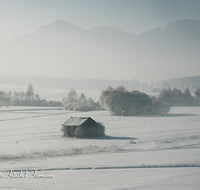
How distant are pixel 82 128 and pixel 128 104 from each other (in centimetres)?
4805

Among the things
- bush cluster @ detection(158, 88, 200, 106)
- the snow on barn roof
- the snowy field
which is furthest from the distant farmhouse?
bush cluster @ detection(158, 88, 200, 106)

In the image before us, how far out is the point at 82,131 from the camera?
41125 mm

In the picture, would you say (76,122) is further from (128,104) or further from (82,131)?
(128,104)

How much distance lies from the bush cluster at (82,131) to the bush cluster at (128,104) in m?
43.9

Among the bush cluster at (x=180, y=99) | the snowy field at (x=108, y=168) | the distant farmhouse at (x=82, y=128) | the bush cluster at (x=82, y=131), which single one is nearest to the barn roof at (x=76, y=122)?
the distant farmhouse at (x=82, y=128)

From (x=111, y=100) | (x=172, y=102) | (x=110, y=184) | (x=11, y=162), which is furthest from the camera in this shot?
(x=172, y=102)

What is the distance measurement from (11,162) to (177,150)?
18072 millimetres

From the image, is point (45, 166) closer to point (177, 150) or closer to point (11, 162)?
point (11, 162)

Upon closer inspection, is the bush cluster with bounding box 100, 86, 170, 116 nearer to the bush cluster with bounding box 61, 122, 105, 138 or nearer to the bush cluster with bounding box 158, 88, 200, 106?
the bush cluster with bounding box 61, 122, 105, 138

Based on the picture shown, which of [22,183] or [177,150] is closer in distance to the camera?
[22,183]

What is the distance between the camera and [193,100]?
452ft

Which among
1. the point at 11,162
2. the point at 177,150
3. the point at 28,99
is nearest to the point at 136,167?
the point at 177,150

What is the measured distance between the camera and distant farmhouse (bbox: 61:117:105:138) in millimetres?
41097

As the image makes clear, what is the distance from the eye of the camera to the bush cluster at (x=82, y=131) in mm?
40906
